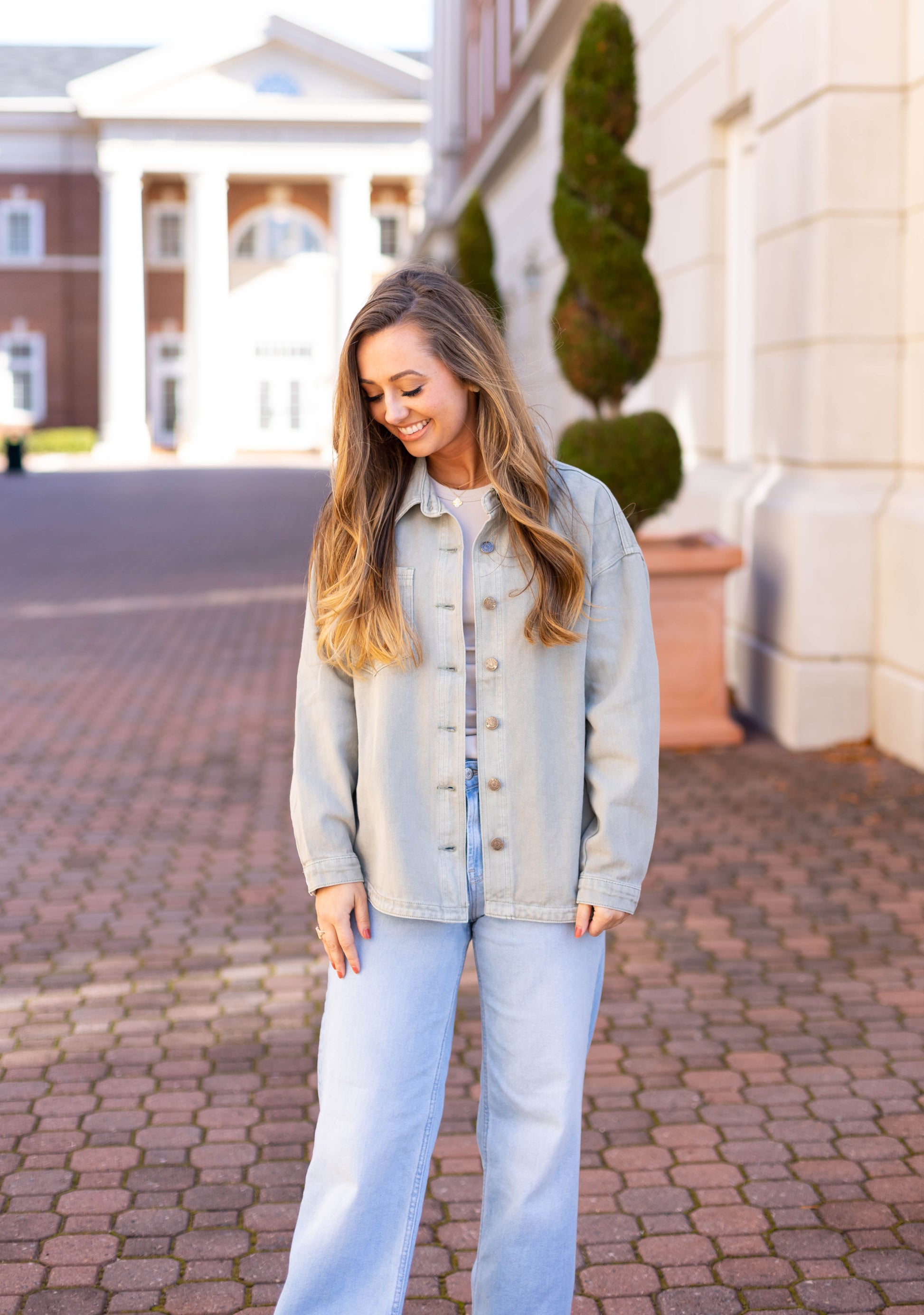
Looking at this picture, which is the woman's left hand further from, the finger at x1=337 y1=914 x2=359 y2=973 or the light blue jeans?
the finger at x1=337 y1=914 x2=359 y2=973

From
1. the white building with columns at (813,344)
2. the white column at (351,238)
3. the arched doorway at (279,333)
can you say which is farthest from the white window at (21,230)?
the white building with columns at (813,344)

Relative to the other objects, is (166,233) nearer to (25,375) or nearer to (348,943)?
(25,375)

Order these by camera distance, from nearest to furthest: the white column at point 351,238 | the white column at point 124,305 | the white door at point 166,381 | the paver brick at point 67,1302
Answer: the paver brick at point 67,1302 < the white column at point 124,305 < the white column at point 351,238 < the white door at point 166,381

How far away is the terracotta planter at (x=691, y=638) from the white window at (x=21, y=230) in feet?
151

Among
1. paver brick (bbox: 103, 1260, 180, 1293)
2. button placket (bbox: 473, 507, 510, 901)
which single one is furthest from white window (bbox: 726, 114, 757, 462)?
button placket (bbox: 473, 507, 510, 901)

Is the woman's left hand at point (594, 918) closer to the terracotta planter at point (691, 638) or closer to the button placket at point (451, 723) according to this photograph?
the button placket at point (451, 723)

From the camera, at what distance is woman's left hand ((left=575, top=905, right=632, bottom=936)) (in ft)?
7.02

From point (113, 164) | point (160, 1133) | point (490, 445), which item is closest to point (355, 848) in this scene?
point (490, 445)

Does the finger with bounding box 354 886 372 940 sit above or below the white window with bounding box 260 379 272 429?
below

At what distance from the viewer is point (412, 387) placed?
2117 mm

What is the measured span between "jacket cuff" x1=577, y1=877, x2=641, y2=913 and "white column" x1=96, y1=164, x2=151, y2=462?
46.5 m

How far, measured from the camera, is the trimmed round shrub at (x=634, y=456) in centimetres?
795

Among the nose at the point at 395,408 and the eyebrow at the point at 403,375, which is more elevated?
the eyebrow at the point at 403,375

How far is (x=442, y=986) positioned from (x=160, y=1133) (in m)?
1.61
